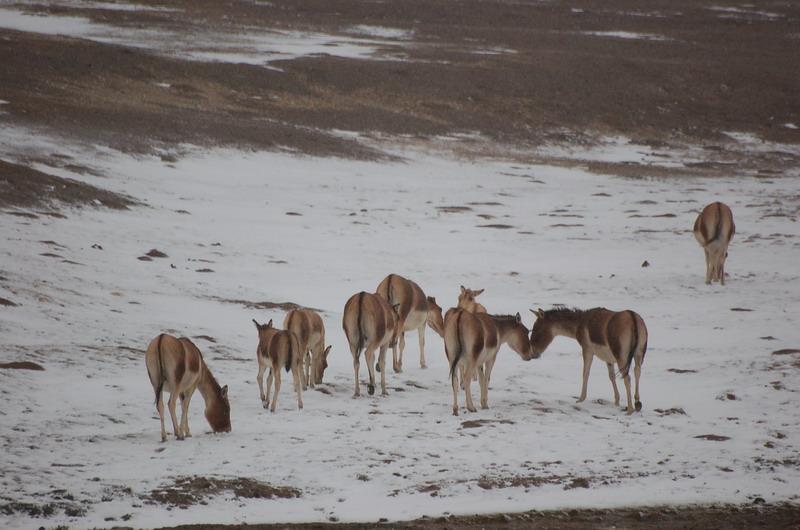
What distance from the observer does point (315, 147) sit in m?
33.5

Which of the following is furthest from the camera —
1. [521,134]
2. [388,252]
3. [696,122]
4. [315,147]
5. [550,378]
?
[696,122]

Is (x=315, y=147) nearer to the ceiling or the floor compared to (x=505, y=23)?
nearer to the floor

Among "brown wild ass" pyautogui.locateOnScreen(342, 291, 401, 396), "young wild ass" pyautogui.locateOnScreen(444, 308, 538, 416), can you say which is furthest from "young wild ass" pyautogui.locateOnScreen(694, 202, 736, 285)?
"brown wild ass" pyautogui.locateOnScreen(342, 291, 401, 396)

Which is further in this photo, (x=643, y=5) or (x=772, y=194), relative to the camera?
(x=643, y=5)

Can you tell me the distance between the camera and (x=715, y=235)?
59.9ft

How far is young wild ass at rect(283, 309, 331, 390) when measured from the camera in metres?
11.6

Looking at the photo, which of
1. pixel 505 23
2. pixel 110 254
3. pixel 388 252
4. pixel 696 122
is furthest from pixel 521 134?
pixel 505 23

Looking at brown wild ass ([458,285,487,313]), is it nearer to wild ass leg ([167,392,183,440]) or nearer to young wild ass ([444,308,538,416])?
young wild ass ([444,308,538,416])

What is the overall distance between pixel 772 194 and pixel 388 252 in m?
16.0

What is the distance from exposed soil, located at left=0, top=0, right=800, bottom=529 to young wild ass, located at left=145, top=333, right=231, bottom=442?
9.21ft

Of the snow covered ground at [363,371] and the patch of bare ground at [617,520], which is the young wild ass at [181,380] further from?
the patch of bare ground at [617,520]

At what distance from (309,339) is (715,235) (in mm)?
10265

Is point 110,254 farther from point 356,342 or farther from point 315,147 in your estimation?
point 315,147

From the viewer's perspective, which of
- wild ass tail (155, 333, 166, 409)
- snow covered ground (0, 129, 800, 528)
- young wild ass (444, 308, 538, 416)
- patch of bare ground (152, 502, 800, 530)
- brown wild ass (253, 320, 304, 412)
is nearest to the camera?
patch of bare ground (152, 502, 800, 530)
